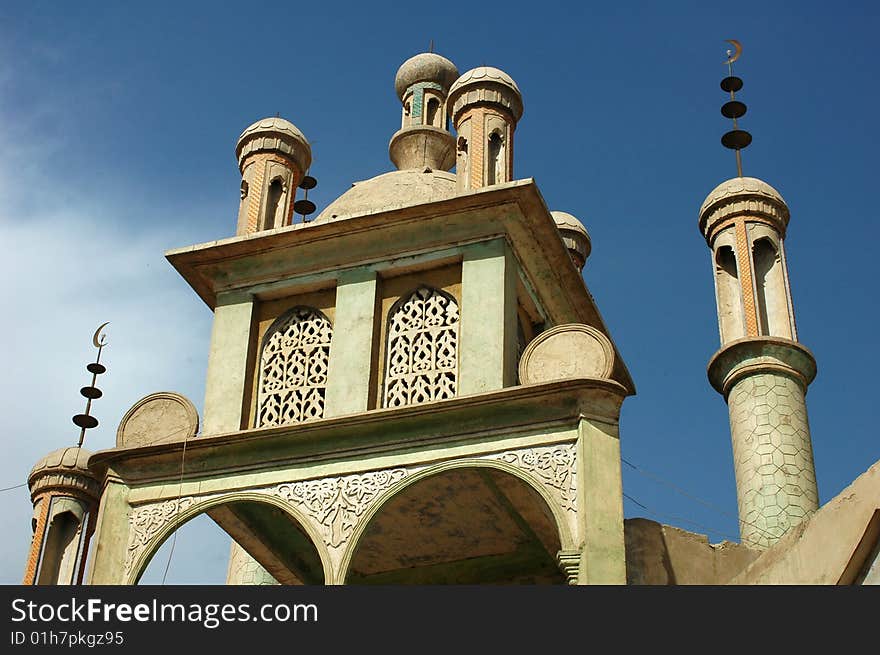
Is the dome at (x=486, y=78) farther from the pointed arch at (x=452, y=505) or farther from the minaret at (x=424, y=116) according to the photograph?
the pointed arch at (x=452, y=505)

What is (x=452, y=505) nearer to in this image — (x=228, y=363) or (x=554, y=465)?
(x=554, y=465)

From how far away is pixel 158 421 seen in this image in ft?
43.5

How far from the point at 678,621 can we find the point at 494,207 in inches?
199

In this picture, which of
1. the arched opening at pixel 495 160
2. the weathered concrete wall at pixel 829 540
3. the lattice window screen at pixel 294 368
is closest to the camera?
the weathered concrete wall at pixel 829 540

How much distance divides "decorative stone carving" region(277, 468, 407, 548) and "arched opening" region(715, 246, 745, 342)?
5534 millimetres

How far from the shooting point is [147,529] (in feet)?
41.7

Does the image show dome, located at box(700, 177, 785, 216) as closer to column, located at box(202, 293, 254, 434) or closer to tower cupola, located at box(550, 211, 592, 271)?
tower cupola, located at box(550, 211, 592, 271)

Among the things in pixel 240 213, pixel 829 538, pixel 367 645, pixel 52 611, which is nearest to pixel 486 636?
pixel 367 645

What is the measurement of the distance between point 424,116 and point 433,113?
165mm

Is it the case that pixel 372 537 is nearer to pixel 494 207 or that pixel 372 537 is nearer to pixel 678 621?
pixel 494 207

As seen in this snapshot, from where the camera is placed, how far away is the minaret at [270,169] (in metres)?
15.1

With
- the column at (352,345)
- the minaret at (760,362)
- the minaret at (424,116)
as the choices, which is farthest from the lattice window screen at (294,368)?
the minaret at (760,362)

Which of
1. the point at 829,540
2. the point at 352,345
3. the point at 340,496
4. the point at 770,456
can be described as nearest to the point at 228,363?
the point at 352,345

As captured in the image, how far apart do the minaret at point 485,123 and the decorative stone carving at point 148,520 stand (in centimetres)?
425
